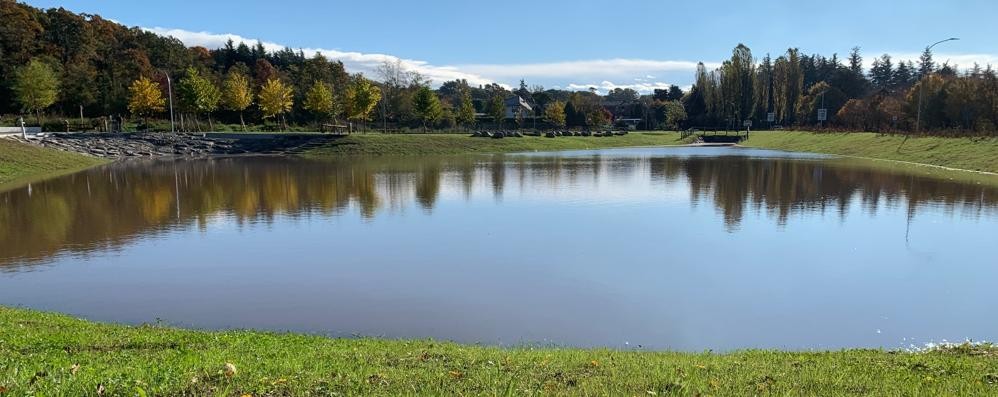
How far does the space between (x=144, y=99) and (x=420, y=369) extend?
250ft

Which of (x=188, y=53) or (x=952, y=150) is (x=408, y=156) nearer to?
(x=952, y=150)

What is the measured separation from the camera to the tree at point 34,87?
64312 mm

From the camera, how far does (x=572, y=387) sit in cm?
596

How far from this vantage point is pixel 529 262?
15.6 metres

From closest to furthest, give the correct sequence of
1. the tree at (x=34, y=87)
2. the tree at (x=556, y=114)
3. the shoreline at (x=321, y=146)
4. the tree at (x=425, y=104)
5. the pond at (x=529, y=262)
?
1. the pond at (x=529, y=262)
2. the shoreline at (x=321, y=146)
3. the tree at (x=34, y=87)
4. the tree at (x=425, y=104)
5. the tree at (x=556, y=114)

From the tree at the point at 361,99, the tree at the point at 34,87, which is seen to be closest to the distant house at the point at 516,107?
the tree at the point at 361,99

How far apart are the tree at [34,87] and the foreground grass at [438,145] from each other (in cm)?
3035

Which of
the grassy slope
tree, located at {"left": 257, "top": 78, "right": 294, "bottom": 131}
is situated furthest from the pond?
tree, located at {"left": 257, "top": 78, "right": 294, "bottom": 131}

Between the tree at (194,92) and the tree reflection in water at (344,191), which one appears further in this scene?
the tree at (194,92)

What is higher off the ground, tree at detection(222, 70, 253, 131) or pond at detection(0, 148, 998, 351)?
tree at detection(222, 70, 253, 131)

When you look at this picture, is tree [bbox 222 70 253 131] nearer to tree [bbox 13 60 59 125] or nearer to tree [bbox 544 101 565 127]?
tree [bbox 13 60 59 125]

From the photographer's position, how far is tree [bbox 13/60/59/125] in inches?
2532

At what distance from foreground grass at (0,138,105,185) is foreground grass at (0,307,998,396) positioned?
33.0 metres

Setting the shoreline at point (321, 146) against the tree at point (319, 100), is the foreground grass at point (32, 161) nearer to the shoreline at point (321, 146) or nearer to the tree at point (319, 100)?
the shoreline at point (321, 146)
